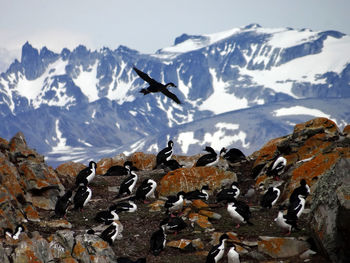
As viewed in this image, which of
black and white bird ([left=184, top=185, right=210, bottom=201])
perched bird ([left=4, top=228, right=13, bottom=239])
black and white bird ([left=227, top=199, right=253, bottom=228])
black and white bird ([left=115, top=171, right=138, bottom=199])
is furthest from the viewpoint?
black and white bird ([left=115, top=171, right=138, bottom=199])

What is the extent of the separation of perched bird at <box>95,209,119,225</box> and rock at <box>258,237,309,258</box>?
24.3 ft

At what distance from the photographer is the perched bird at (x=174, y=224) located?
2073cm

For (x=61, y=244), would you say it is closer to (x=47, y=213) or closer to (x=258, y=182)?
(x=47, y=213)

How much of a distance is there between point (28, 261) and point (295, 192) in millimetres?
12081

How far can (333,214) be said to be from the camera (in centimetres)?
1554

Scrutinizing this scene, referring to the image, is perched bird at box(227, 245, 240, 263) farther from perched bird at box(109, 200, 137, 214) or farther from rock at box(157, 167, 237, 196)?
rock at box(157, 167, 237, 196)

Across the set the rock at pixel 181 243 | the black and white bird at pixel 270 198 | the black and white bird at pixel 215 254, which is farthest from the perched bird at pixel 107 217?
the black and white bird at pixel 270 198

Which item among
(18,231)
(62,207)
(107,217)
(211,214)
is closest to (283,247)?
(211,214)

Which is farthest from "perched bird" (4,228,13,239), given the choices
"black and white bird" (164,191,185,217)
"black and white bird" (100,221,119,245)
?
"black and white bird" (164,191,185,217)

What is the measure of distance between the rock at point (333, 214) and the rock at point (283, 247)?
2.57 feet

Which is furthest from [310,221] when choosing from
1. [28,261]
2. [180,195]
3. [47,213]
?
[47,213]

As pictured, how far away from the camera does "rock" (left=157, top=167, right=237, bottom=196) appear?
90.7 ft

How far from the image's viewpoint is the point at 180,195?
77.0 ft

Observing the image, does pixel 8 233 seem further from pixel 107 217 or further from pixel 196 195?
pixel 196 195
